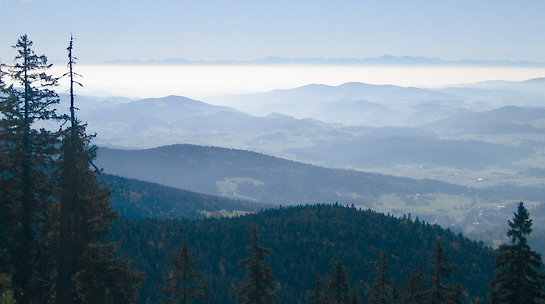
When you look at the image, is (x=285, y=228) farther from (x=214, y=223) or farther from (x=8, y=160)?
(x=8, y=160)

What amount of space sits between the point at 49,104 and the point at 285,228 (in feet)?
462

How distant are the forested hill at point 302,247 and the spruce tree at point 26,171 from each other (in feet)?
264

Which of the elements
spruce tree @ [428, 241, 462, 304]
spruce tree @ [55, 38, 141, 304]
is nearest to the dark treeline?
spruce tree @ [55, 38, 141, 304]

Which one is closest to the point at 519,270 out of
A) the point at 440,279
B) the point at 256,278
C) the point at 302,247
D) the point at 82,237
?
the point at 440,279

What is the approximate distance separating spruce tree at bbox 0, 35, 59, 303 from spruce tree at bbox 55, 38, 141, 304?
3.17m

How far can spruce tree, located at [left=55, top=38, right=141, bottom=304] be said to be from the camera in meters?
27.0

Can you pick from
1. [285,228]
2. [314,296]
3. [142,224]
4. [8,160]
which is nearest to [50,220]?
[8,160]

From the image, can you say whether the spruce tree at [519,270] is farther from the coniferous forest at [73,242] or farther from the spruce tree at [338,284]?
the spruce tree at [338,284]

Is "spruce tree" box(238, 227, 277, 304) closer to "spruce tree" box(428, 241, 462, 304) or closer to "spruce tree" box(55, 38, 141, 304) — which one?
"spruce tree" box(55, 38, 141, 304)

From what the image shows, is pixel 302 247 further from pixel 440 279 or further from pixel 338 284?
pixel 440 279

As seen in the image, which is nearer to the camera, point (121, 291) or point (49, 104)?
point (121, 291)

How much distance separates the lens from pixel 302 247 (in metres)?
155

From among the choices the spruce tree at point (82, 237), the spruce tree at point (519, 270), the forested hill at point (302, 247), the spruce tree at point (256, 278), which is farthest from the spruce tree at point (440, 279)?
the forested hill at point (302, 247)

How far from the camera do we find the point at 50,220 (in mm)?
31406
